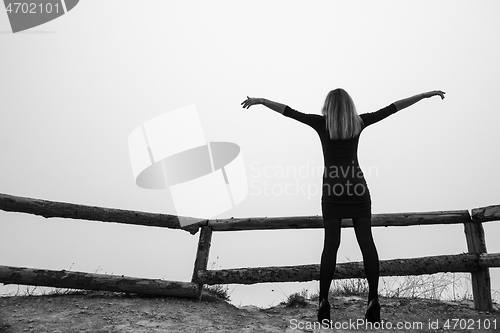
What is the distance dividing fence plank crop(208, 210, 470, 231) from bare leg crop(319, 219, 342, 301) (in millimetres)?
1132

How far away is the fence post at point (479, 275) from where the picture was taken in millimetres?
3396

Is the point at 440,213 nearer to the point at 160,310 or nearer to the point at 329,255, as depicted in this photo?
the point at 329,255

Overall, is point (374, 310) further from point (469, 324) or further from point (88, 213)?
point (88, 213)

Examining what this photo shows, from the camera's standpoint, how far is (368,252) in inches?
96.8

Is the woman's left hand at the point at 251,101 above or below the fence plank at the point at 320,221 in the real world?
above

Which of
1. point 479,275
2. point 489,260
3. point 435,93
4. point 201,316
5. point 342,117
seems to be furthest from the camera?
point 479,275

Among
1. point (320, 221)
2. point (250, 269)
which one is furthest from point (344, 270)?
point (250, 269)

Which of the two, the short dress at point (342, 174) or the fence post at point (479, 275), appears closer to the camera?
the short dress at point (342, 174)

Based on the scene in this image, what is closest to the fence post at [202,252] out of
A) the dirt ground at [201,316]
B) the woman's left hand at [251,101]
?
the dirt ground at [201,316]

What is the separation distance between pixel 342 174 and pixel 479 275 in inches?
85.6

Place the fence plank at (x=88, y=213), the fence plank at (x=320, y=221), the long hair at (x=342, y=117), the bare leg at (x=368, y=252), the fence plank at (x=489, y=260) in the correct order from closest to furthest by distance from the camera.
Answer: the bare leg at (x=368, y=252) → the long hair at (x=342, y=117) → the fence plank at (x=489, y=260) → the fence plank at (x=88, y=213) → the fence plank at (x=320, y=221)

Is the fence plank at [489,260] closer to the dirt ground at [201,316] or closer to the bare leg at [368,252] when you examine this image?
the dirt ground at [201,316]

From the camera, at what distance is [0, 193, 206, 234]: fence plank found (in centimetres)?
352

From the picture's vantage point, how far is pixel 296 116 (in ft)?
8.95
